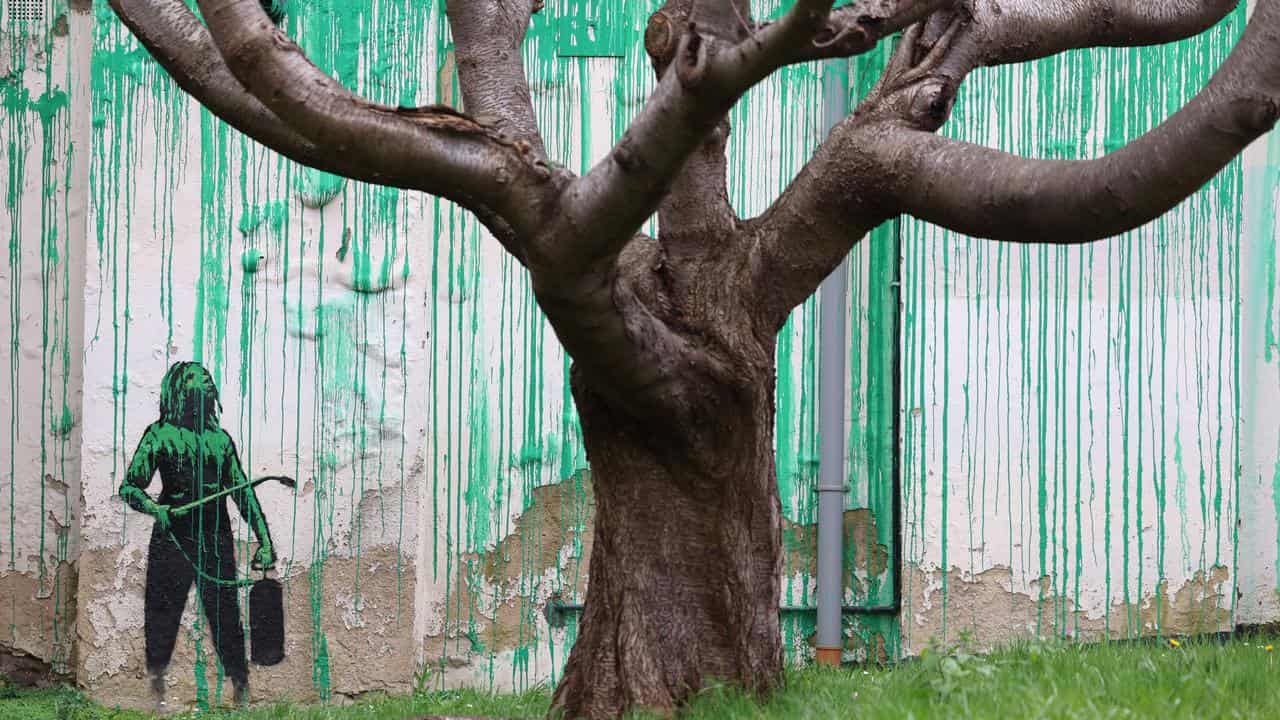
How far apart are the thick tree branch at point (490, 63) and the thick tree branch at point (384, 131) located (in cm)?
70

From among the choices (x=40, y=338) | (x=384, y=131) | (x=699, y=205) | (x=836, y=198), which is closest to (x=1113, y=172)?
(x=836, y=198)

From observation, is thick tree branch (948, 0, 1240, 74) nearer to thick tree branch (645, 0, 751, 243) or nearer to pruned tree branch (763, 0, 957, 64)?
pruned tree branch (763, 0, 957, 64)

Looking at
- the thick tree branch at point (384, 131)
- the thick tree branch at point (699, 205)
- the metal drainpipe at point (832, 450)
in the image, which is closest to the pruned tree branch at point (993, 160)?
the thick tree branch at point (699, 205)

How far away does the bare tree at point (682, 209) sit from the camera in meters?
2.73

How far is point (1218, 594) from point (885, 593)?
1.48 m

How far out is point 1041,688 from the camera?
10.2 ft

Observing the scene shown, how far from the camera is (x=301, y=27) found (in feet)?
18.3

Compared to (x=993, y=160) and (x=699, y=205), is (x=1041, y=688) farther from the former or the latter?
(x=699, y=205)

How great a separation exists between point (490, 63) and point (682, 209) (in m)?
0.71

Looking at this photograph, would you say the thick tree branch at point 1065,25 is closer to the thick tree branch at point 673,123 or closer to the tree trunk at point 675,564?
the thick tree branch at point 673,123

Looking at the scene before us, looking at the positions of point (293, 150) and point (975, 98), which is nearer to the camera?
point (293, 150)

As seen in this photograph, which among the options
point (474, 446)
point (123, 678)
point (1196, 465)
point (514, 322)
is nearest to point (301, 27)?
point (514, 322)

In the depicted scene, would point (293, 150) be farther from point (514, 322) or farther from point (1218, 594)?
point (1218, 594)

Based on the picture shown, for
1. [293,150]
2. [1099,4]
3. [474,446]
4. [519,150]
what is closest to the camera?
[519,150]
